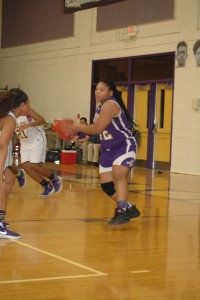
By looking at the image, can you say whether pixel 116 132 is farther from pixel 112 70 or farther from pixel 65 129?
pixel 112 70

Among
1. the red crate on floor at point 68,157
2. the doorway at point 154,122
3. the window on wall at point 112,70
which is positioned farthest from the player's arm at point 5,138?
the window on wall at point 112,70

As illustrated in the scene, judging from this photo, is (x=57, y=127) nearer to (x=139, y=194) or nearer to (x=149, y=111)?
(x=139, y=194)

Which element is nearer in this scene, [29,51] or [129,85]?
[129,85]

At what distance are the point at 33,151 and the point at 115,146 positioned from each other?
256 centimetres

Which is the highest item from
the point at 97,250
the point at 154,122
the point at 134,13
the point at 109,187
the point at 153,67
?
the point at 134,13

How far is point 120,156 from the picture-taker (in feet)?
24.4

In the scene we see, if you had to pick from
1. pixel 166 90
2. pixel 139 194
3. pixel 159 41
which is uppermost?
pixel 159 41

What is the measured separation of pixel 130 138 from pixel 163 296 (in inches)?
136

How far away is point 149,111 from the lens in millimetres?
18703

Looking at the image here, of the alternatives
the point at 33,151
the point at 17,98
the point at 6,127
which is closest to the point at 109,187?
the point at 17,98

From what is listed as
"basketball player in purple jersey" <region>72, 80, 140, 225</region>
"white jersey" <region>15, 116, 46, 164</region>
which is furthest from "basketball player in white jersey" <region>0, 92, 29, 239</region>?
"white jersey" <region>15, 116, 46, 164</region>

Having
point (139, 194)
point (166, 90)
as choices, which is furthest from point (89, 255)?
point (166, 90)

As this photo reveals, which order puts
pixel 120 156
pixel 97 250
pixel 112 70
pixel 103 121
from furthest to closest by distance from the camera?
pixel 112 70 < pixel 120 156 < pixel 103 121 < pixel 97 250

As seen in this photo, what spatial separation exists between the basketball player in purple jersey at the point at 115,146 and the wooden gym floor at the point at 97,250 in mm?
272
